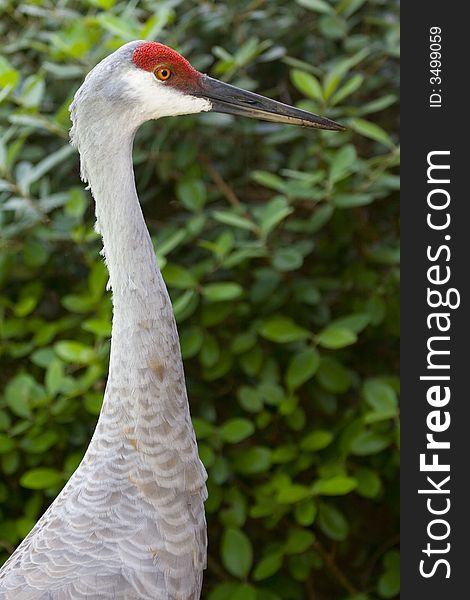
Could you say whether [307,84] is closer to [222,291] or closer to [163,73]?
→ [222,291]

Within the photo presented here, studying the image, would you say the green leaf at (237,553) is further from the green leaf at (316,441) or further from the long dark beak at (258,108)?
the long dark beak at (258,108)

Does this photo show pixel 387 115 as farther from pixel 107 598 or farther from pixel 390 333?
pixel 107 598

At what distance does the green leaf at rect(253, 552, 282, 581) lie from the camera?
5.75 feet

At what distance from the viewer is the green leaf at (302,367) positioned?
172cm

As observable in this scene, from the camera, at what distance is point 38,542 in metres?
1.15

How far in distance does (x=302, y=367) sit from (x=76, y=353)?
0.42 m

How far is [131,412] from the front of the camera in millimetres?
1141

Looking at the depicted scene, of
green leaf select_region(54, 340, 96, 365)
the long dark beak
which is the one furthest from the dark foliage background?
the long dark beak

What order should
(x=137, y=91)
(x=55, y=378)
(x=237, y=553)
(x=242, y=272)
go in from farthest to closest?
(x=242, y=272) → (x=237, y=553) → (x=55, y=378) → (x=137, y=91)

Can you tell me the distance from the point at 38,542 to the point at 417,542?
2.35 ft

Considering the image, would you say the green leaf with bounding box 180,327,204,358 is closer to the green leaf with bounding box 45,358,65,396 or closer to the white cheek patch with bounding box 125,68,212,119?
the green leaf with bounding box 45,358,65,396

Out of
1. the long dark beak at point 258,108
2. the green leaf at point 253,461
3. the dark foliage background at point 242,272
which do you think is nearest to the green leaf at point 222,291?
the dark foliage background at point 242,272

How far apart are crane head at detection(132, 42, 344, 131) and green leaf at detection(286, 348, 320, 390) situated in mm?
657

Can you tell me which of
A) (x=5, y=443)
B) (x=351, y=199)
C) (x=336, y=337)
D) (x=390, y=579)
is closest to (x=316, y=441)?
(x=336, y=337)
